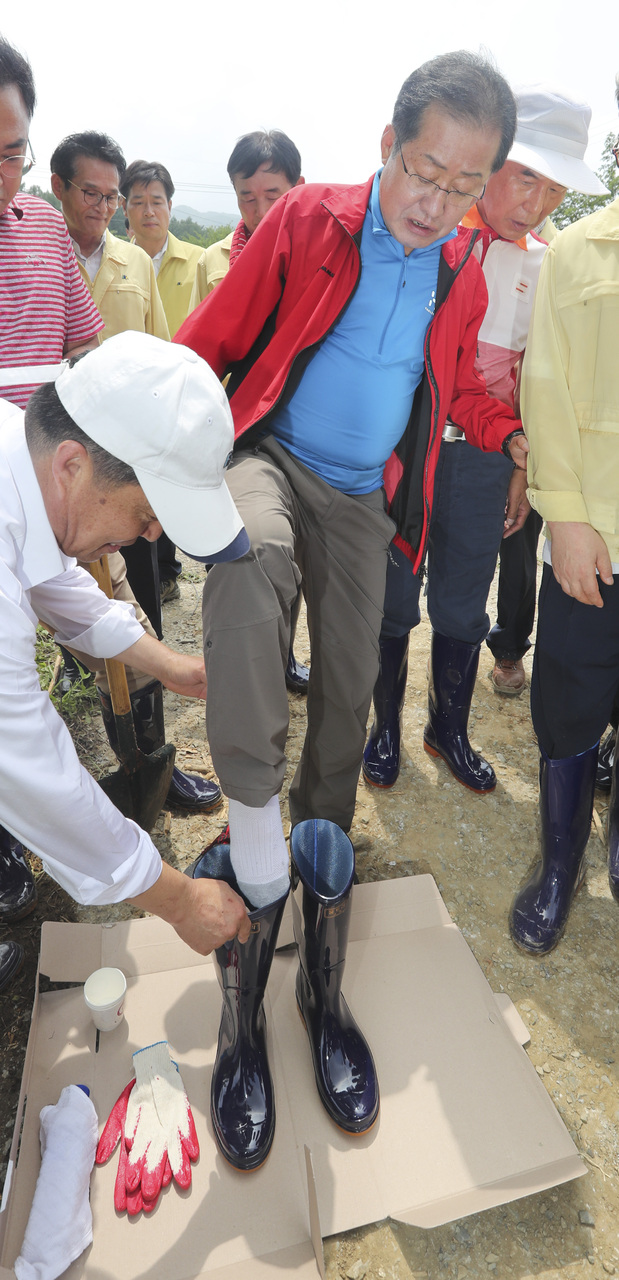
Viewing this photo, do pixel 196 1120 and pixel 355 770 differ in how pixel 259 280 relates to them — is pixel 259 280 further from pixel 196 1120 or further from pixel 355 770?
pixel 196 1120

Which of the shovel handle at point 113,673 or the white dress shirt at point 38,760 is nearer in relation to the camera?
the white dress shirt at point 38,760

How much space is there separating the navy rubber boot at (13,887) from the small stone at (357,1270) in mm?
1100

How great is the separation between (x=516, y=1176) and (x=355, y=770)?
0.91m

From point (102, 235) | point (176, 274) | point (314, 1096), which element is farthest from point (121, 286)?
point (314, 1096)

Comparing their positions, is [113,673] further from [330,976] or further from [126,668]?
[330,976]

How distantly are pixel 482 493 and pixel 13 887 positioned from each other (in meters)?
1.78

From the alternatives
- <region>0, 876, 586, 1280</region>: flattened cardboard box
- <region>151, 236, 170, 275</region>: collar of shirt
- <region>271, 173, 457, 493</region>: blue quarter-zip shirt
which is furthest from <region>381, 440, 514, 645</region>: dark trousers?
<region>151, 236, 170, 275</region>: collar of shirt

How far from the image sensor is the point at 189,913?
4.04ft

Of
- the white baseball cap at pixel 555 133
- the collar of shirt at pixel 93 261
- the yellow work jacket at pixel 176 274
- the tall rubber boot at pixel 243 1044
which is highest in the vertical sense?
the white baseball cap at pixel 555 133

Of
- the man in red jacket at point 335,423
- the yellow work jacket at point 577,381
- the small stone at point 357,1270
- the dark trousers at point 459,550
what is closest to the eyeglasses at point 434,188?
the man in red jacket at point 335,423

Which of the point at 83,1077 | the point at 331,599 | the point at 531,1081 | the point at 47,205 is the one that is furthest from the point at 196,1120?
the point at 47,205

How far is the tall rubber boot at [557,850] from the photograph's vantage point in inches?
73.9

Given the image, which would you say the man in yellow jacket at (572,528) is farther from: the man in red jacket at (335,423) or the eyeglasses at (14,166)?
the eyeglasses at (14,166)

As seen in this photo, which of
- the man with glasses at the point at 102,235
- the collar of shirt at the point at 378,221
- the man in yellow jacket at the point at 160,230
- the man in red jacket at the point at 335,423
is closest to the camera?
the man in red jacket at the point at 335,423
